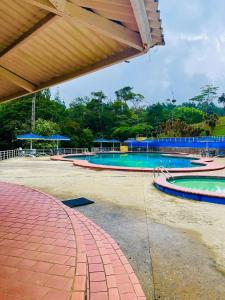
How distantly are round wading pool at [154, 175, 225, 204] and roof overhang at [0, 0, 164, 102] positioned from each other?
173 inches

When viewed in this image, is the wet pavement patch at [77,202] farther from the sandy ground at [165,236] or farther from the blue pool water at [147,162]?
the blue pool water at [147,162]

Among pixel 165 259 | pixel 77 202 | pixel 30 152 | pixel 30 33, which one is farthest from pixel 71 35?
pixel 30 152

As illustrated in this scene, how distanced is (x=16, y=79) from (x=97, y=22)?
Result: 8.26 feet

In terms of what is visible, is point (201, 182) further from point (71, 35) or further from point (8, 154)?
point (8, 154)

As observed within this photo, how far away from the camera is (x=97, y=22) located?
234cm

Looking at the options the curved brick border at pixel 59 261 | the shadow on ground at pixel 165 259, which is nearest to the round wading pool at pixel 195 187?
the shadow on ground at pixel 165 259

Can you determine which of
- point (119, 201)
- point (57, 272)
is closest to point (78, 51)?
point (57, 272)

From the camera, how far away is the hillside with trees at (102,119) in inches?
1129

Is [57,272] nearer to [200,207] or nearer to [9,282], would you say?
[9,282]

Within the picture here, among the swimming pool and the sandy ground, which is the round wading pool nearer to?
the swimming pool

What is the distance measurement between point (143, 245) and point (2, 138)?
28130 mm

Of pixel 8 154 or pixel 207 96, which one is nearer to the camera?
pixel 8 154

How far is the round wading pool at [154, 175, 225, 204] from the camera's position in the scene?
644 cm

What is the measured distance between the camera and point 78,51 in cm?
322
